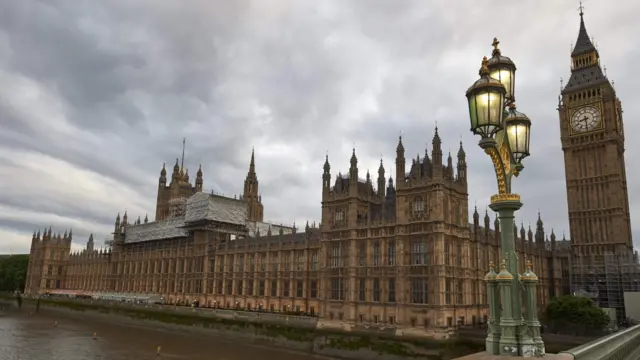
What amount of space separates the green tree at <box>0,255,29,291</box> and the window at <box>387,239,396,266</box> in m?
146

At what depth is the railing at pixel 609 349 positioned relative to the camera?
34.1 ft

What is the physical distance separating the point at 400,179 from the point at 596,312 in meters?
25.0

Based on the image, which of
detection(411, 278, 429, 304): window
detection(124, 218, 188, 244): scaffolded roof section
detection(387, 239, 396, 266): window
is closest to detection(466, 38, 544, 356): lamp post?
detection(411, 278, 429, 304): window

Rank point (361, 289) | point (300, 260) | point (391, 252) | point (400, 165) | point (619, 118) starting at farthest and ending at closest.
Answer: point (619, 118)
point (300, 260)
point (361, 289)
point (400, 165)
point (391, 252)

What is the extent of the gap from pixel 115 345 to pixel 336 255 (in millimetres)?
33025

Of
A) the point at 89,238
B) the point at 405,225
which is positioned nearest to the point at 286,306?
the point at 405,225

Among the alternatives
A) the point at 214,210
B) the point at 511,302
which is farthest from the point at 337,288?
the point at 511,302

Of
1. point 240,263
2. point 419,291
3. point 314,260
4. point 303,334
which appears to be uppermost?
point 314,260

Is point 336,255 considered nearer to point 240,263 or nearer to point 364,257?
point 364,257

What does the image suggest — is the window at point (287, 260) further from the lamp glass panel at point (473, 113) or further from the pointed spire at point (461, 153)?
the lamp glass panel at point (473, 113)

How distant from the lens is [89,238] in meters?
154

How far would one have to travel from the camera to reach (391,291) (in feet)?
175

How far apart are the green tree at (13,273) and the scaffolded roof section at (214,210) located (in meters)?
94.2

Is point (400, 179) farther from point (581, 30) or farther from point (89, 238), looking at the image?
point (89, 238)
